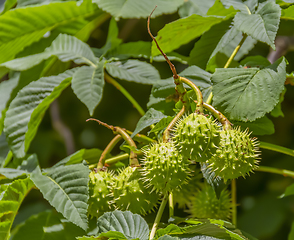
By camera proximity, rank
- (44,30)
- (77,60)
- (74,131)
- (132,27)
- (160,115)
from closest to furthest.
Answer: (160,115) → (77,60) → (44,30) → (132,27) → (74,131)

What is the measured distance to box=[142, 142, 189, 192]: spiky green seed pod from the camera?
3.26 feet

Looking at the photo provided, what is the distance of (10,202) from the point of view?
1097mm

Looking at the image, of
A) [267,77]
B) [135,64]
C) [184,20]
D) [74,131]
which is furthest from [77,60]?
[74,131]

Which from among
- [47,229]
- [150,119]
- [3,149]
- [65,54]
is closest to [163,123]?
[150,119]

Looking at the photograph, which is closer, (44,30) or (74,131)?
(44,30)

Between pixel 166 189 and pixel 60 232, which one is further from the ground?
pixel 166 189

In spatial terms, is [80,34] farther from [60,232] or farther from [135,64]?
[60,232]

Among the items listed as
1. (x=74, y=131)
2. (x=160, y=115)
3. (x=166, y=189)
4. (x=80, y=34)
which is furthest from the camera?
(x=74, y=131)

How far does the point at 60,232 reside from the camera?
4.22ft

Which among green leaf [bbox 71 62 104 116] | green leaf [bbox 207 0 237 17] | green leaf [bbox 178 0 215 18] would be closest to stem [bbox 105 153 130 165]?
green leaf [bbox 71 62 104 116]

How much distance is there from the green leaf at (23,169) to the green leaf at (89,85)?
1.26ft

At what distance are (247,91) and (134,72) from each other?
0.64m

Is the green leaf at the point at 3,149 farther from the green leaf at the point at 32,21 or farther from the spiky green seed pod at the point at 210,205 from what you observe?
the spiky green seed pod at the point at 210,205

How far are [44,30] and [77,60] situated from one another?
1.29ft
